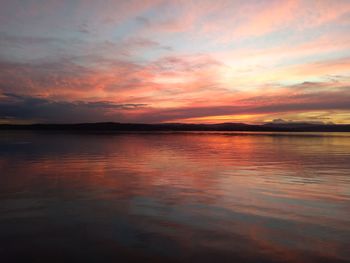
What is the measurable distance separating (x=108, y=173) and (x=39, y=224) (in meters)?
8.87

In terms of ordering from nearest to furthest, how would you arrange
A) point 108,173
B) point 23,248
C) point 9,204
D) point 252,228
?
point 23,248, point 252,228, point 9,204, point 108,173

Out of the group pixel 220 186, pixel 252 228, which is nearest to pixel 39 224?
pixel 252 228

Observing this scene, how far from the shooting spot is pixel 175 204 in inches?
420

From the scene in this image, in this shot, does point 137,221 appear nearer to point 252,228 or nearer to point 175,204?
point 175,204

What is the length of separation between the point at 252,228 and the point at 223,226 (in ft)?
2.26

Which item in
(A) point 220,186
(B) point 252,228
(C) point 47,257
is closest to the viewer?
(C) point 47,257

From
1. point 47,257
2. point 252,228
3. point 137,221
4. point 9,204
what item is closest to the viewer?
point 47,257

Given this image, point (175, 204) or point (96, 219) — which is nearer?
point (96, 219)

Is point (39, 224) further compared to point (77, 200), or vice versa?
point (77, 200)

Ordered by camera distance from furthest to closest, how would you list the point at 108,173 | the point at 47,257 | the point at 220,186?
the point at 108,173 < the point at 220,186 < the point at 47,257

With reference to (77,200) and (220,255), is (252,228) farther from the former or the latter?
(77,200)

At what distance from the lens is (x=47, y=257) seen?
6406mm

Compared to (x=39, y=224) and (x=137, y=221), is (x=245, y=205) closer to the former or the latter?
(x=137, y=221)

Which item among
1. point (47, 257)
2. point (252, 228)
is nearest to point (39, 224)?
point (47, 257)
